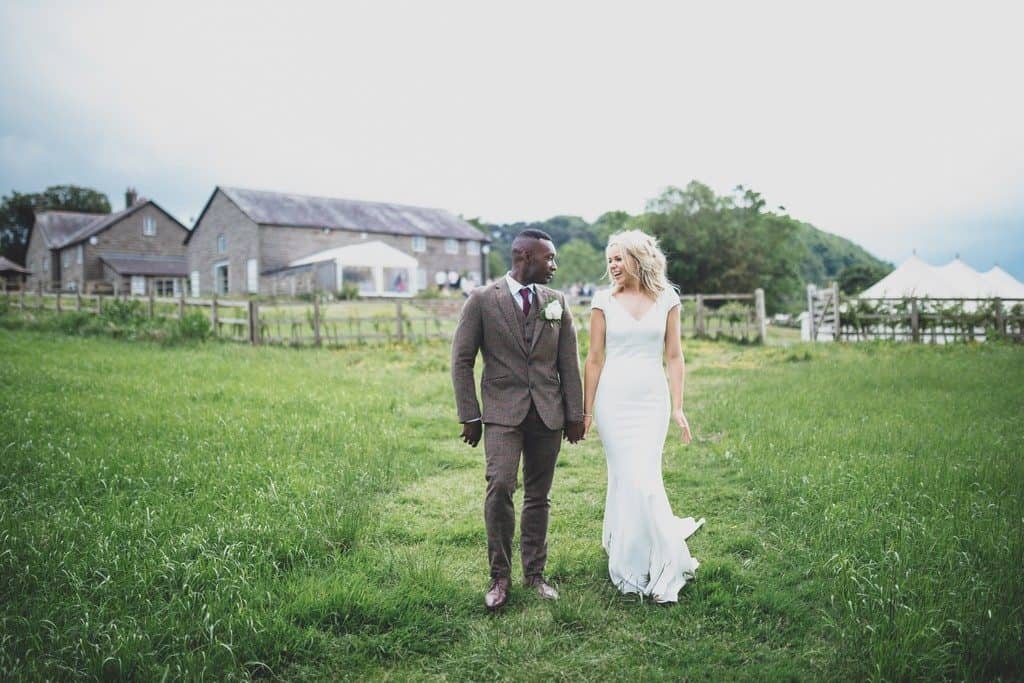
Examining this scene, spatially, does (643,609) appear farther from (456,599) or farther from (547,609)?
(456,599)

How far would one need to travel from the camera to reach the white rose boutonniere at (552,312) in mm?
4121

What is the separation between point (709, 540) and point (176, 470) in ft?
15.4

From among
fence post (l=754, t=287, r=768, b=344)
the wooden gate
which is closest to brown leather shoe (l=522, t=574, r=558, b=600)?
fence post (l=754, t=287, r=768, b=344)

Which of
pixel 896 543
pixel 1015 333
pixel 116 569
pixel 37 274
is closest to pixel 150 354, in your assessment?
pixel 116 569

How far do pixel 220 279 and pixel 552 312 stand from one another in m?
47.4

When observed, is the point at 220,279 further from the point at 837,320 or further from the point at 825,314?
the point at 837,320

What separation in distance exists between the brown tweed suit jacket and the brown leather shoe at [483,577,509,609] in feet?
3.22

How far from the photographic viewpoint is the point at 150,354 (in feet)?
48.2

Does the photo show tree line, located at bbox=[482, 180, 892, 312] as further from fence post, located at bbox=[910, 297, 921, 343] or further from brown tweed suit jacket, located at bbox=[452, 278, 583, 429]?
Answer: brown tweed suit jacket, located at bbox=[452, 278, 583, 429]

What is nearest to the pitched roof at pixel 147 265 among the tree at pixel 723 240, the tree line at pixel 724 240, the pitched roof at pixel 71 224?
the pitched roof at pixel 71 224

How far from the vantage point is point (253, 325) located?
18.0 metres

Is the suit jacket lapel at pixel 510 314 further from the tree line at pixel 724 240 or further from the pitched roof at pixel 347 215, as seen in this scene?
the pitched roof at pixel 347 215

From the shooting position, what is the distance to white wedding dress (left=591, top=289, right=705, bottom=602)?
427 centimetres

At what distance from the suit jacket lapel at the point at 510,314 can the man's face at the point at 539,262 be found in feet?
0.52
